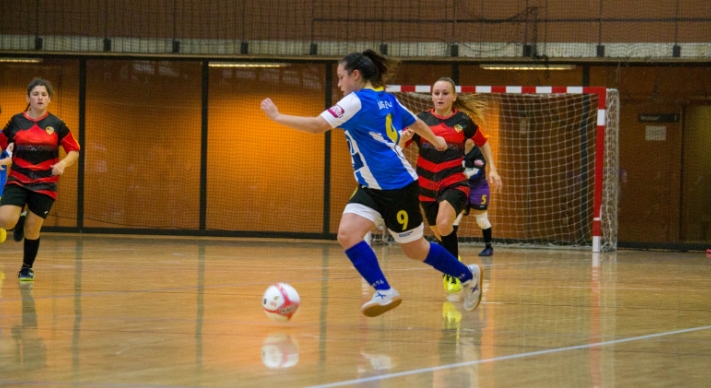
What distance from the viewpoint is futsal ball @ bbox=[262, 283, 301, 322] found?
6945 millimetres

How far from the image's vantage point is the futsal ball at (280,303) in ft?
22.8

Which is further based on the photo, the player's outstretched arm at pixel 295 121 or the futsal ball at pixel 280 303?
the futsal ball at pixel 280 303

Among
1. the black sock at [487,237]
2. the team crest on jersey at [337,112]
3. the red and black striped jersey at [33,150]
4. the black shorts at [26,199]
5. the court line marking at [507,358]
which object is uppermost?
the team crest on jersey at [337,112]

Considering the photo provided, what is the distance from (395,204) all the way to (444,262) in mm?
694

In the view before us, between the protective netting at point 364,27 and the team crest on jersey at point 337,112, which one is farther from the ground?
the protective netting at point 364,27

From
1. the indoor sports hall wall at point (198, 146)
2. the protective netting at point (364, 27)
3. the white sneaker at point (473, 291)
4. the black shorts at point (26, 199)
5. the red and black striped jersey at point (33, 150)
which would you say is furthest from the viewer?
the indoor sports hall wall at point (198, 146)

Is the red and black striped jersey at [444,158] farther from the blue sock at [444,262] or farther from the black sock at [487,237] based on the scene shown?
the black sock at [487,237]

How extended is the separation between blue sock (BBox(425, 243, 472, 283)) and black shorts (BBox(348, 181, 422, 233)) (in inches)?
15.0

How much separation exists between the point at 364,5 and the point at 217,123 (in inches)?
140

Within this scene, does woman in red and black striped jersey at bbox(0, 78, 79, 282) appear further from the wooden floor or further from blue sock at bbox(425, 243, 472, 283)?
blue sock at bbox(425, 243, 472, 283)

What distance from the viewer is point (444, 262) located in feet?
24.8

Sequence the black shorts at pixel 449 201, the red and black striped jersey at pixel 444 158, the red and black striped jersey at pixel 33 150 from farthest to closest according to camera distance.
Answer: the red and black striped jersey at pixel 33 150, the red and black striped jersey at pixel 444 158, the black shorts at pixel 449 201

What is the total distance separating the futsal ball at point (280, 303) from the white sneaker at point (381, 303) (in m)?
0.48

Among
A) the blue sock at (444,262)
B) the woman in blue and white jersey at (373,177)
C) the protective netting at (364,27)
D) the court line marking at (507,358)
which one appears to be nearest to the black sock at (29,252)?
the woman in blue and white jersey at (373,177)
